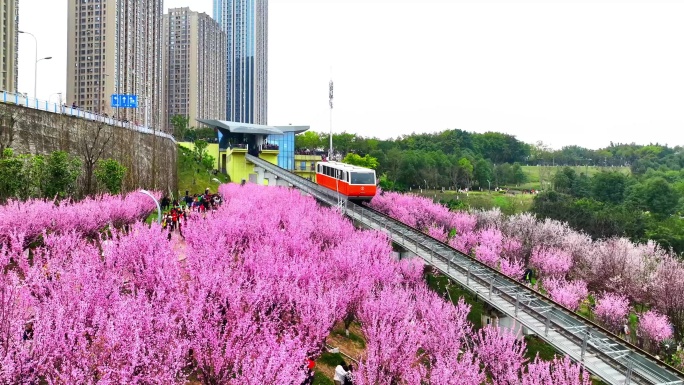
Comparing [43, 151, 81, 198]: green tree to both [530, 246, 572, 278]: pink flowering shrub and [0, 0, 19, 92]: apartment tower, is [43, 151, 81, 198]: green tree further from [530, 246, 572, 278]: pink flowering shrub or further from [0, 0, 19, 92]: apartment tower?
[0, 0, 19, 92]: apartment tower

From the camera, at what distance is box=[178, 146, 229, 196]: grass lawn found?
58.5 m

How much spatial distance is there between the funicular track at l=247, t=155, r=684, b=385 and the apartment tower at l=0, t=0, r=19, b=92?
226 ft

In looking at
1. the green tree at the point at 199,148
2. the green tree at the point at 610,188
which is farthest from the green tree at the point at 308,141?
the green tree at the point at 610,188

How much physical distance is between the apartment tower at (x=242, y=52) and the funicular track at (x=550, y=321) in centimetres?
12820

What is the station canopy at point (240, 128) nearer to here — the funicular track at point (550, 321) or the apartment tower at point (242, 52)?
the funicular track at point (550, 321)

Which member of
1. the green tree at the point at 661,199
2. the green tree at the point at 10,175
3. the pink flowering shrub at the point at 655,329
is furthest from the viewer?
the green tree at the point at 661,199

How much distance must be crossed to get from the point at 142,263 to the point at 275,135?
60.9 m

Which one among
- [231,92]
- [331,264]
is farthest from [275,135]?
[231,92]

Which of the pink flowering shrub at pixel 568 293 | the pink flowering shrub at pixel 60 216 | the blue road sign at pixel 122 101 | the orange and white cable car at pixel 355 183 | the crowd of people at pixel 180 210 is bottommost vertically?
the pink flowering shrub at pixel 568 293

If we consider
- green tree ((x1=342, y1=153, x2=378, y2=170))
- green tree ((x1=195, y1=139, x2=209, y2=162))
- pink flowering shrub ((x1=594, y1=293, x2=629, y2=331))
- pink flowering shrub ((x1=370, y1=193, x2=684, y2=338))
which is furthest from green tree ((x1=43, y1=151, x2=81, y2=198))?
green tree ((x1=342, y1=153, x2=378, y2=170))

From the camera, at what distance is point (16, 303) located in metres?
11.1

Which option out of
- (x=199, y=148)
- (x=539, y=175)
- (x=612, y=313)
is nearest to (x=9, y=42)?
(x=199, y=148)

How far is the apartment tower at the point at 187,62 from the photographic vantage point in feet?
364

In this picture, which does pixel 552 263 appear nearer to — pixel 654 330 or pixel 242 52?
pixel 654 330
